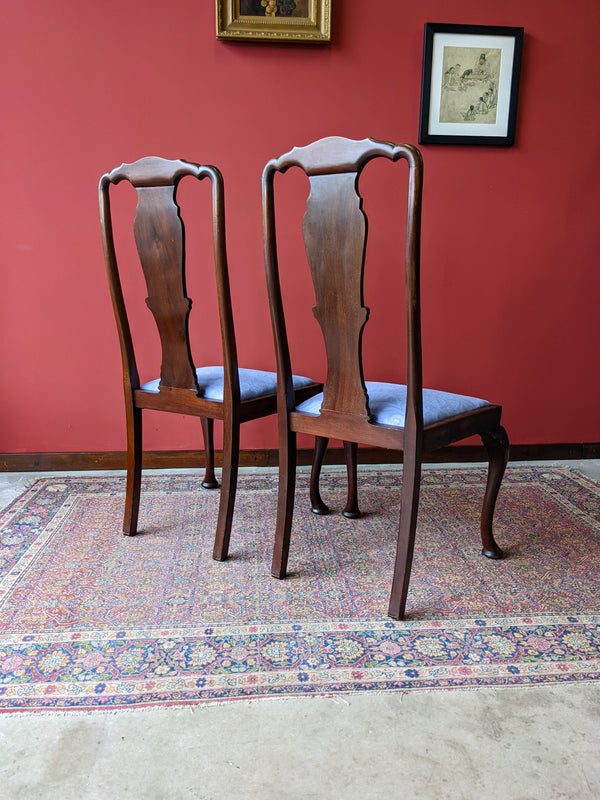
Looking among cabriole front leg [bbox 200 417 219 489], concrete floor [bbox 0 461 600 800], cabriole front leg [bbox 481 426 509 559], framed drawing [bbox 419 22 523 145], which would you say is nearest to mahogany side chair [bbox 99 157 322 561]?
cabriole front leg [bbox 200 417 219 489]

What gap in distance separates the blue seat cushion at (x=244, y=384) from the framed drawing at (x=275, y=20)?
1.48m

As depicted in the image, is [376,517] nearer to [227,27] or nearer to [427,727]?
[427,727]

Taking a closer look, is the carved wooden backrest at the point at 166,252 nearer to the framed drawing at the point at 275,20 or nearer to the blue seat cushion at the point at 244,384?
the blue seat cushion at the point at 244,384

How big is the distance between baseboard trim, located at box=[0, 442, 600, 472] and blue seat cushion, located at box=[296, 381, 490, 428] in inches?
44.3

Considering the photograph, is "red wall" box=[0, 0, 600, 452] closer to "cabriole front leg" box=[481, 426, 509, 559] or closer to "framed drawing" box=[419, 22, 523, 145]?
"framed drawing" box=[419, 22, 523, 145]

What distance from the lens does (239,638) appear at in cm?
156

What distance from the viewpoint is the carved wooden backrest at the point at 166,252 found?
1838 mm

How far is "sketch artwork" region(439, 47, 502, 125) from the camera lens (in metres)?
2.69

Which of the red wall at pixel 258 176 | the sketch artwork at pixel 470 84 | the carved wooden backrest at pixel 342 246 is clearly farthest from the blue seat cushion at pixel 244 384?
the sketch artwork at pixel 470 84

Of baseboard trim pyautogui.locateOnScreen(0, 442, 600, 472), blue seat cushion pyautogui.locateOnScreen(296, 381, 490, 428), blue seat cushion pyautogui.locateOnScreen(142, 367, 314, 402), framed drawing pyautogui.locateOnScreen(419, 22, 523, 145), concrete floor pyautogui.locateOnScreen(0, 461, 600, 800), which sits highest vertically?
framed drawing pyautogui.locateOnScreen(419, 22, 523, 145)

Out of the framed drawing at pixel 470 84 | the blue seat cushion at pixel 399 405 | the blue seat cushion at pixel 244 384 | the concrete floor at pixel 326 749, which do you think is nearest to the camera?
the concrete floor at pixel 326 749

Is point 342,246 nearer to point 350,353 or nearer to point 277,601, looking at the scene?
point 350,353

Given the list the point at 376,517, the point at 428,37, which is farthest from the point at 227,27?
the point at 376,517

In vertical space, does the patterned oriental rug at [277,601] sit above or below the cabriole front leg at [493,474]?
below
